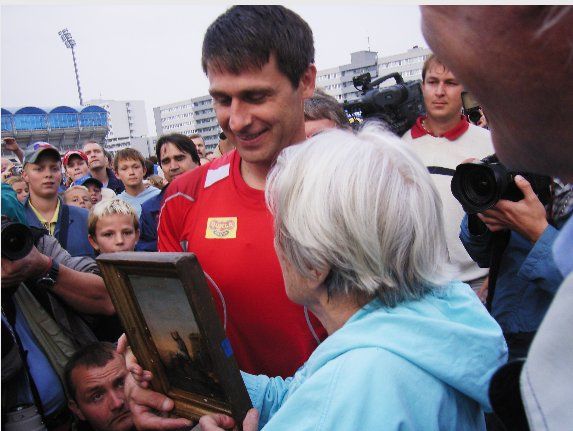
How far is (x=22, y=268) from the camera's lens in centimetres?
181

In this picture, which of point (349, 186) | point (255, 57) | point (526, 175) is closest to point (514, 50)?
point (349, 186)

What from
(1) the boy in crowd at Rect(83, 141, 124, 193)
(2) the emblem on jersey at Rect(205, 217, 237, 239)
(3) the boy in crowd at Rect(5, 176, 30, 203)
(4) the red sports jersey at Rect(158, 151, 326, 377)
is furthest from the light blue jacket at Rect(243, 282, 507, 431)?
(1) the boy in crowd at Rect(83, 141, 124, 193)

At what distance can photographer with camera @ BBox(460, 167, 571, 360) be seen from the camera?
179cm

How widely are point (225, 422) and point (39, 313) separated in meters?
1.13

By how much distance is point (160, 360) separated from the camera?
146cm

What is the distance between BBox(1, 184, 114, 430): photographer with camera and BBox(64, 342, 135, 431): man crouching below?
0.06 meters

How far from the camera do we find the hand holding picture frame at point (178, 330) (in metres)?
1.17

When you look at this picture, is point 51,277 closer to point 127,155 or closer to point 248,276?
point 248,276

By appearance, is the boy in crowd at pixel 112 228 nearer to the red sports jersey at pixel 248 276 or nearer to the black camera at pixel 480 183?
the red sports jersey at pixel 248 276

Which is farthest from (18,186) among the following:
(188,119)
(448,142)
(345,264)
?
(188,119)

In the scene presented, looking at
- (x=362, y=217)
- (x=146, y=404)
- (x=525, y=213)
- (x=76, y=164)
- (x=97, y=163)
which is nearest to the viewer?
(x=362, y=217)

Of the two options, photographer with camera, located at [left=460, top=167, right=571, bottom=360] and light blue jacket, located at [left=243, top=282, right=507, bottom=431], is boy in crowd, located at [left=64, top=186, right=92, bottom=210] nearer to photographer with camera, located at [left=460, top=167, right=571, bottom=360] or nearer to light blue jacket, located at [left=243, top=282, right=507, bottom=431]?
photographer with camera, located at [left=460, top=167, right=571, bottom=360]

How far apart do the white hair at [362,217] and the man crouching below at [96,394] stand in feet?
4.34

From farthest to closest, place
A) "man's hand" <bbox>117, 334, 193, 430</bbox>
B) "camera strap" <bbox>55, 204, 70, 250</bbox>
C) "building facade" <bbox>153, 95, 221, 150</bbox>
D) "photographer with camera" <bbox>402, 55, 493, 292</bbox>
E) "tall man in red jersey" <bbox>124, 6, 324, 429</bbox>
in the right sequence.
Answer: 1. "building facade" <bbox>153, 95, 221, 150</bbox>
2. "camera strap" <bbox>55, 204, 70, 250</bbox>
3. "photographer with camera" <bbox>402, 55, 493, 292</bbox>
4. "tall man in red jersey" <bbox>124, 6, 324, 429</bbox>
5. "man's hand" <bbox>117, 334, 193, 430</bbox>
